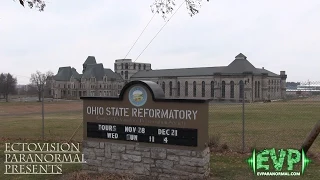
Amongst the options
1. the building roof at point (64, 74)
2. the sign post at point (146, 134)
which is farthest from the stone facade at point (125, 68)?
the sign post at point (146, 134)

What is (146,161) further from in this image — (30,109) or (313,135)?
(30,109)

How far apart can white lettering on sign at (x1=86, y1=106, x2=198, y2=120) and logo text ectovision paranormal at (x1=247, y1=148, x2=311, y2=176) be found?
224cm

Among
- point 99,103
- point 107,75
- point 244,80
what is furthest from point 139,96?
point 107,75

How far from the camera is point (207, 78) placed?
86.7 meters

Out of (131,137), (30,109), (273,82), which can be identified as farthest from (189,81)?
(131,137)

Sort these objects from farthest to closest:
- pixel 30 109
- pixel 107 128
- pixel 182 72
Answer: pixel 182 72 → pixel 30 109 → pixel 107 128

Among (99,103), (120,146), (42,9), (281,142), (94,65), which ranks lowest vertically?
(281,142)

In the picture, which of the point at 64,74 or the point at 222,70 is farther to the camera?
the point at 64,74

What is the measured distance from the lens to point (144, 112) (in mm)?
6949

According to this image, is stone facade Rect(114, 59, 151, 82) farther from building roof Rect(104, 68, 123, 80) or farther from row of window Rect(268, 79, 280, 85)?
row of window Rect(268, 79, 280, 85)

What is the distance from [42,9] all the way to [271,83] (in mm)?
84027

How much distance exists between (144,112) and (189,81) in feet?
277

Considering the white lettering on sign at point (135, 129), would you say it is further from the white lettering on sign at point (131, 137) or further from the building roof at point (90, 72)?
the building roof at point (90, 72)

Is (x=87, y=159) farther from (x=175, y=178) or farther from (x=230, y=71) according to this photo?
(x=230, y=71)
